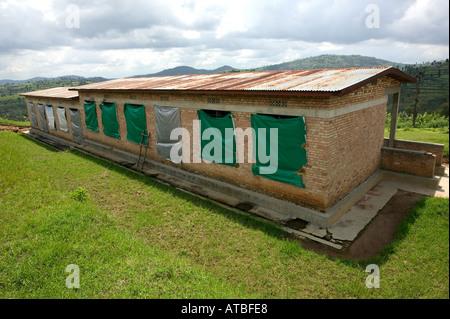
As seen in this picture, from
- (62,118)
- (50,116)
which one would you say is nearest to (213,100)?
(62,118)

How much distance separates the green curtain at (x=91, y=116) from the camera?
1614 centimetres

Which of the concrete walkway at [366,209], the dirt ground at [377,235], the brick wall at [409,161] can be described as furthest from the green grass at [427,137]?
the dirt ground at [377,235]

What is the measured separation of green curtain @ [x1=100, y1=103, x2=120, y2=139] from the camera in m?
14.6

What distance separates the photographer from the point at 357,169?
8945mm

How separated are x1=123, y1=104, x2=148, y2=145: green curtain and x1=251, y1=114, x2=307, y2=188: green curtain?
20.8ft

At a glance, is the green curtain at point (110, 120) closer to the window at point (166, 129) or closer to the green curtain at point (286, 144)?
the window at point (166, 129)

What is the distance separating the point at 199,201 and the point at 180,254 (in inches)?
110

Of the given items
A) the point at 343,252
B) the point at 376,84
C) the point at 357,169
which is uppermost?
the point at 376,84
